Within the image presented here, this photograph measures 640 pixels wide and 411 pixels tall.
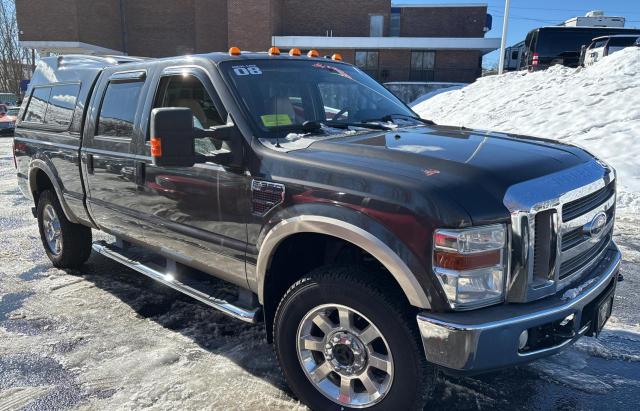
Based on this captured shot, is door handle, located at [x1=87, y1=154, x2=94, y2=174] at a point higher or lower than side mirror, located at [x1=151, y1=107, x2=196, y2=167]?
lower

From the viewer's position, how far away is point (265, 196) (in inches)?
110

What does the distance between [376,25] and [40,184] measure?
35.0 meters

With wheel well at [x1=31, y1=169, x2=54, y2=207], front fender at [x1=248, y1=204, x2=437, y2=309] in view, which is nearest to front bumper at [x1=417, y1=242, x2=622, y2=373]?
front fender at [x1=248, y1=204, x2=437, y2=309]

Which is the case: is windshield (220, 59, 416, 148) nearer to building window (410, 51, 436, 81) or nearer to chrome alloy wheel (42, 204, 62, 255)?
chrome alloy wheel (42, 204, 62, 255)

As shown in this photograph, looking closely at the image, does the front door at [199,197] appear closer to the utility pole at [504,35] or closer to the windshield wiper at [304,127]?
→ the windshield wiper at [304,127]

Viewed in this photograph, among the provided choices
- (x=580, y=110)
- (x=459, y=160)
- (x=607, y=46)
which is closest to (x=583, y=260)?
(x=459, y=160)

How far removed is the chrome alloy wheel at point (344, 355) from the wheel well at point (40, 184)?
3.74 m

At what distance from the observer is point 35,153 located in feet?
16.5

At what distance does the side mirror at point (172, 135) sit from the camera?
2.58 metres

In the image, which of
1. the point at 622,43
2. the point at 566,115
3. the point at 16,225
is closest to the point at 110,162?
the point at 16,225

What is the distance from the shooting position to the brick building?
3378cm

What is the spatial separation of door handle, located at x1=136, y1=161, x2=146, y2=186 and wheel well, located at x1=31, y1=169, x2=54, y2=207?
2025 mm

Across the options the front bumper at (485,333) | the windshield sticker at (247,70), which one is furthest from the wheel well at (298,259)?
the windshield sticker at (247,70)

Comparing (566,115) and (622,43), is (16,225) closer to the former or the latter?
(566,115)
